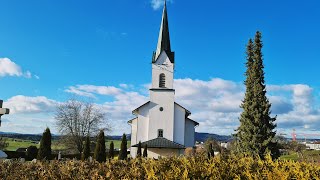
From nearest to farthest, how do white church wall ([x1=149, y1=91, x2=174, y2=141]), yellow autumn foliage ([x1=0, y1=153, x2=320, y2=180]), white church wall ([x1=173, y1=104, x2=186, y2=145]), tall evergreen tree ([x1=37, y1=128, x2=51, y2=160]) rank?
yellow autumn foliage ([x1=0, y1=153, x2=320, y2=180])
tall evergreen tree ([x1=37, y1=128, x2=51, y2=160])
white church wall ([x1=149, y1=91, x2=174, y2=141])
white church wall ([x1=173, y1=104, x2=186, y2=145])

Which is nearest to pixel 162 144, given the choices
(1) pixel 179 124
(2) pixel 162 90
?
(1) pixel 179 124

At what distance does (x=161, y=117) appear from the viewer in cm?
3881

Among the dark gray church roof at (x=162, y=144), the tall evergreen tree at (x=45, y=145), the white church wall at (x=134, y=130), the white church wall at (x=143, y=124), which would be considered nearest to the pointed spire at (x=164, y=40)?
the white church wall at (x=143, y=124)

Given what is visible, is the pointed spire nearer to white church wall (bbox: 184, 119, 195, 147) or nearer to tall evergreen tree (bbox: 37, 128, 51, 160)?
white church wall (bbox: 184, 119, 195, 147)

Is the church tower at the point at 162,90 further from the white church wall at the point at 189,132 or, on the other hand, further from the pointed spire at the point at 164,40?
the white church wall at the point at 189,132

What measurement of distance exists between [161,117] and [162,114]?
399 mm

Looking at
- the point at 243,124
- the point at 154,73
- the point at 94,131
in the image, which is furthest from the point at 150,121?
the point at 94,131

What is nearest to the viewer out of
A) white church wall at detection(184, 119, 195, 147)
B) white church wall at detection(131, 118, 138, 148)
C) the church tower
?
the church tower

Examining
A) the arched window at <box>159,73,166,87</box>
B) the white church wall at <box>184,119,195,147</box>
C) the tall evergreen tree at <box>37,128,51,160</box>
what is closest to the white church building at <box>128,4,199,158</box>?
the arched window at <box>159,73,166,87</box>

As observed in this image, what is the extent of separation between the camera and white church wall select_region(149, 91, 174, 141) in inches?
1513

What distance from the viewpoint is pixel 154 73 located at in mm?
40094

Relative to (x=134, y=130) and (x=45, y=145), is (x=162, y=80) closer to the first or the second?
(x=134, y=130)

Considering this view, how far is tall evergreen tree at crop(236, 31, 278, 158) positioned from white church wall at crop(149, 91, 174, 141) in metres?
11.9

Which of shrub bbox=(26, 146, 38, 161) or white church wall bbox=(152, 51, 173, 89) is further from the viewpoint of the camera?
white church wall bbox=(152, 51, 173, 89)
